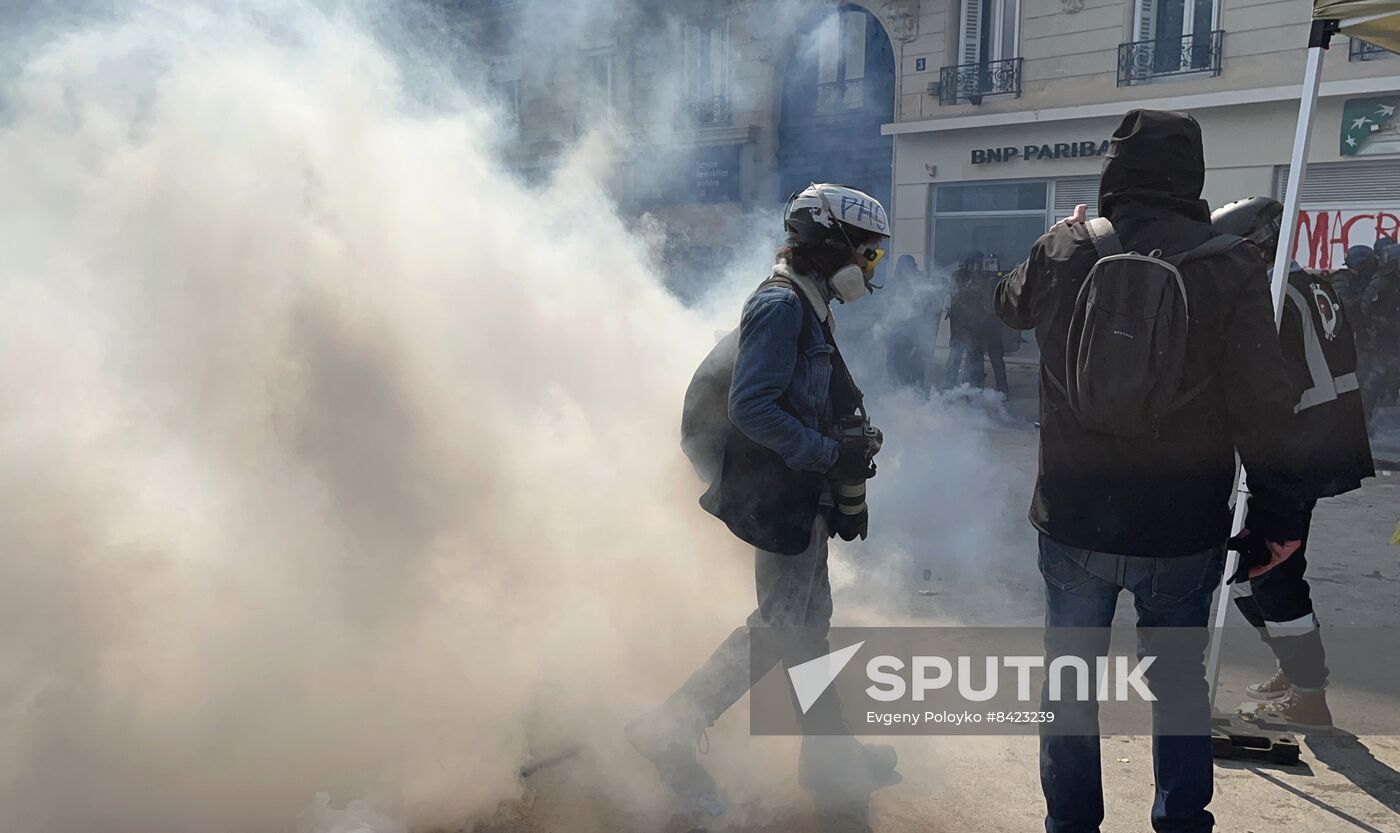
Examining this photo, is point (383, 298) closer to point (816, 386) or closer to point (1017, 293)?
point (816, 386)

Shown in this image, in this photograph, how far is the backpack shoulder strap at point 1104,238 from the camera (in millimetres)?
2443

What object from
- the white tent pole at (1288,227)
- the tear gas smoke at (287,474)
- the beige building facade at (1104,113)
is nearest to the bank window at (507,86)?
the beige building facade at (1104,113)

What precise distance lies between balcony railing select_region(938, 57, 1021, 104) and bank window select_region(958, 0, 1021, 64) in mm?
130

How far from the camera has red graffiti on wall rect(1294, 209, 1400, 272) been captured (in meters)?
13.9

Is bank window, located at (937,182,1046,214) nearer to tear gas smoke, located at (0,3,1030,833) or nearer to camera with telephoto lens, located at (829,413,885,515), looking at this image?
tear gas smoke, located at (0,3,1030,833)

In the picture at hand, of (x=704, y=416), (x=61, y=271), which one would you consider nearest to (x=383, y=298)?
(x=61, y=271)

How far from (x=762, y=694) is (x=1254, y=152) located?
553 inches

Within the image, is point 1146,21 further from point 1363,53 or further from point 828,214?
point 828,214

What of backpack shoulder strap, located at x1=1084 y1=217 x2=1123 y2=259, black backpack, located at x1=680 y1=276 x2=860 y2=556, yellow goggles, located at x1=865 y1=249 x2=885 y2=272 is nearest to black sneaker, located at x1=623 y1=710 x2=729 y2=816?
black backpack, located at x1=680 y1=276 x2=860 y2=556

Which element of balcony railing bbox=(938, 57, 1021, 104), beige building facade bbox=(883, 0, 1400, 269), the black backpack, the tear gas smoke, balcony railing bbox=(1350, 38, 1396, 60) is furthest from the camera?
balcony railing bbox=(938, 57, 1021, 104)

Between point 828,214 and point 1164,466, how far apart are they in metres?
1.05

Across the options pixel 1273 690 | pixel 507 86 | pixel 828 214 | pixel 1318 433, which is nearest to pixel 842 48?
pixel 507 86

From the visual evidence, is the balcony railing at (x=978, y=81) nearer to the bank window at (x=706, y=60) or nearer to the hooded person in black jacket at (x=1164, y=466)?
the bank window at (x=706, y=60)

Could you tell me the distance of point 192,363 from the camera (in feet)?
10.5
